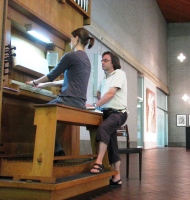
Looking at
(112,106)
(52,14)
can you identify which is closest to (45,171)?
(112,106)

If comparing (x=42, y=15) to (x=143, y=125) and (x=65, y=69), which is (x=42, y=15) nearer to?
(x=65, y=69)

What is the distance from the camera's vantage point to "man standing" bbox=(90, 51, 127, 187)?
3.06 m

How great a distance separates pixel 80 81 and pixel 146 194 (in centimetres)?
120

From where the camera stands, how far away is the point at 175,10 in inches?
630

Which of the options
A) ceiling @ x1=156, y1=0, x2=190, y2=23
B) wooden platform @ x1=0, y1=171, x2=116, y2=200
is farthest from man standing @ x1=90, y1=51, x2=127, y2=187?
ceiling @ x1=156, y1=0, x2=190, y2=23

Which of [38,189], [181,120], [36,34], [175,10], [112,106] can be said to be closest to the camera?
[38,189]

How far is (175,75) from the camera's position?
58.2 ft

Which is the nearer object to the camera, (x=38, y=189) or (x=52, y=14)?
(x=38, y=189)

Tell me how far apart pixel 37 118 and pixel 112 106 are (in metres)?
1.00

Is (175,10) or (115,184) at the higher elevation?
(175,10)

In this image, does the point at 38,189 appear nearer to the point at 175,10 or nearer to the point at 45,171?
the point at 45,171

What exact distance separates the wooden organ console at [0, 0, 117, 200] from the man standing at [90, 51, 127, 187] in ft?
0.40

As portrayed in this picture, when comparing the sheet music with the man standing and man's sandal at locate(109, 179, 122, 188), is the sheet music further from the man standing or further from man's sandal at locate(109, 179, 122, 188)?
man's sandal at locate(109, 179, 122, 188)

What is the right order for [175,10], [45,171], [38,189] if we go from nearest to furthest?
1. [38,189]
2. [45,171]
3. [175,10]
